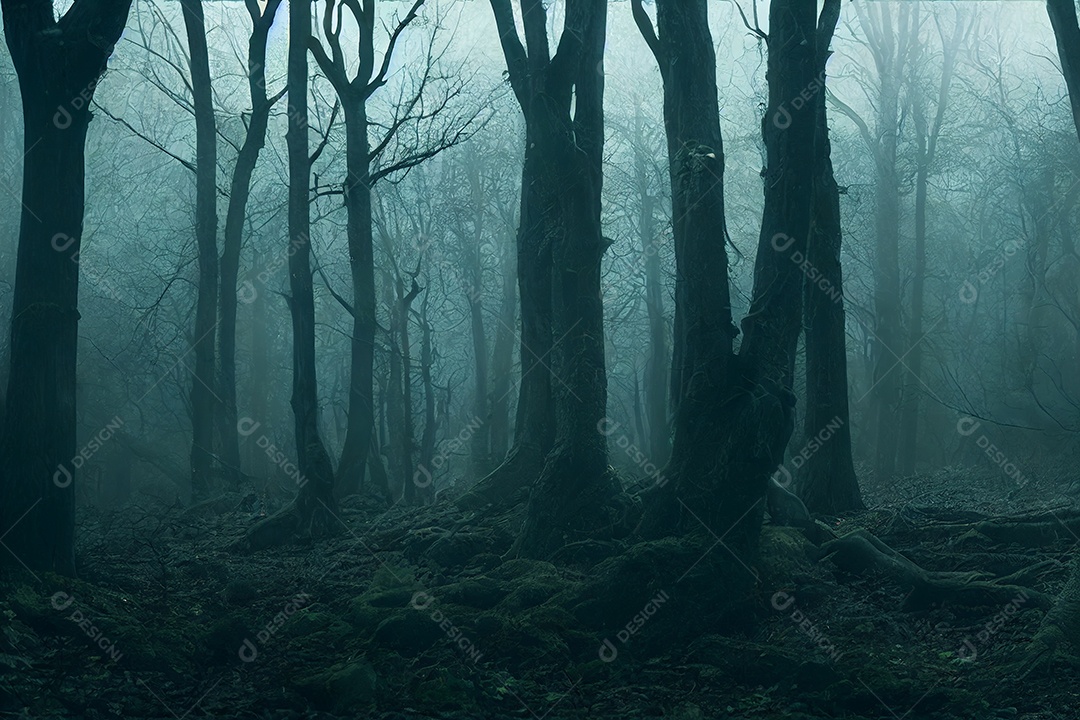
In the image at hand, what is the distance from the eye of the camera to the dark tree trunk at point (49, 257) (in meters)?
8.56

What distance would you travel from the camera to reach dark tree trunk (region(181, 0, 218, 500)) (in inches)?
744

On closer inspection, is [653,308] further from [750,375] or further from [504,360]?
[750,375]

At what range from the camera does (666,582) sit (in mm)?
8312

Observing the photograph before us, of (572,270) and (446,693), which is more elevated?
(572,270)

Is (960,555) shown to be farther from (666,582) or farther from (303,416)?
(303,416)

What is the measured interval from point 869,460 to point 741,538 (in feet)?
71.9

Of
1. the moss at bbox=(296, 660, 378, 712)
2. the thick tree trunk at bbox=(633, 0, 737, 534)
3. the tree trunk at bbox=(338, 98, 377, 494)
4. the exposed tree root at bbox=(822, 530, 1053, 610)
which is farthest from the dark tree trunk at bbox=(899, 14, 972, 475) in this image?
the moss at bbox=(296, 660, 378, 712)

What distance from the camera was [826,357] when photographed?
1367 centimetres

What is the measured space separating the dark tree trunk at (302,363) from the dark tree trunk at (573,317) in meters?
3.86

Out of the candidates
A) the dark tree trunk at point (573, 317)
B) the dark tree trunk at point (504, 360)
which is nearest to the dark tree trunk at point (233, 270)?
the dark tree trunk at point (573, 317)

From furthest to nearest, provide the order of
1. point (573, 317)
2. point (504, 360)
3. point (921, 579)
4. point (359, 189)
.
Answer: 1. point (504, 360)
2. point (359, 189)
3. point (573, 317)
4. point (921, 579)

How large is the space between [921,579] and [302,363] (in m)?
8.23

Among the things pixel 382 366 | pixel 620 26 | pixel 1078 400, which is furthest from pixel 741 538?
pixel 620 26

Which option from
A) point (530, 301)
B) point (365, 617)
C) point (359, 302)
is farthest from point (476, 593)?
point (359, 302)
